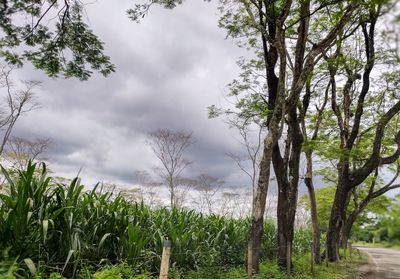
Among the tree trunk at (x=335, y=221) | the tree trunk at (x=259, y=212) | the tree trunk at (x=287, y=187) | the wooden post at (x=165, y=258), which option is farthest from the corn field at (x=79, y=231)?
the tree trunk at (x=335, y=221)

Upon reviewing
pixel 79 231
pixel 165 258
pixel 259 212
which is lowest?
pixel 165 258

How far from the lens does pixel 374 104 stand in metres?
17.1

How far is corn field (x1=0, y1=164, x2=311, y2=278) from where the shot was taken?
4.37 meters

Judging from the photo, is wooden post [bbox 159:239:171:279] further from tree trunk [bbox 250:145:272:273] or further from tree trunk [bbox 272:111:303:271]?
tree trunk [bbox 272:111:303:271]

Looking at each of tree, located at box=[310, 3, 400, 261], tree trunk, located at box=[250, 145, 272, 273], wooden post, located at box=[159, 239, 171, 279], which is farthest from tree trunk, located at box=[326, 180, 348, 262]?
wooden post, located at box=[159, 239, 171, 279]

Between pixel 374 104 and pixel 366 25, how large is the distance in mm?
4938

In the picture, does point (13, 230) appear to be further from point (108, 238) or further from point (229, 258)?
point (229, 258)

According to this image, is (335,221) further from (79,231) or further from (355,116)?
(79,231)

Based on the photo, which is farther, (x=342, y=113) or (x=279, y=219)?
(x=342, y=113)

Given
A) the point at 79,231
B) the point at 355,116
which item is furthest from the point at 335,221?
the point at 79,231

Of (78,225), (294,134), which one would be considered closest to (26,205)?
(78,225)

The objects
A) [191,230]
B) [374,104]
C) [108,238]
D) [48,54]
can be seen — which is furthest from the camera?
[374,104]

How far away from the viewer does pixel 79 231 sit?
5.16 m

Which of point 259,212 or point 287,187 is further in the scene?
point 287,187
